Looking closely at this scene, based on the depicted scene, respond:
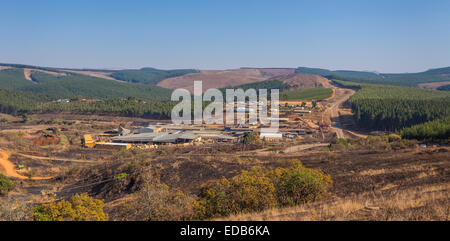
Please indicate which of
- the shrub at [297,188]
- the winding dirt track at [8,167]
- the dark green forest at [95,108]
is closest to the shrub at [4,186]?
the winding dirt track at [8,167]

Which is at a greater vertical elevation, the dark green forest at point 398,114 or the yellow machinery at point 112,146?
the dark green forest at point 398,114

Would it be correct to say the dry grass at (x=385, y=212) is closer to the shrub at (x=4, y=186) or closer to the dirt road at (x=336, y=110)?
the shrub at (x=4, y=186)

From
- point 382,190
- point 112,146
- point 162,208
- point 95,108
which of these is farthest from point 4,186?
point 95,108

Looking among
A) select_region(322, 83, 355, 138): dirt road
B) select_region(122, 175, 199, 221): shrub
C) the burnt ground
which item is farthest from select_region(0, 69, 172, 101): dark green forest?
select_region(122, 175, 199, 221): shrub

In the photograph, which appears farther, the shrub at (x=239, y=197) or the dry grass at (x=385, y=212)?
the shrub at (x=239, y=197)

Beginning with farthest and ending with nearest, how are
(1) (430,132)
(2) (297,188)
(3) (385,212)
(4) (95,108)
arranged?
(4) (95,108) → (1) (430,132) → (2) (297,188) → (3) (385,212)

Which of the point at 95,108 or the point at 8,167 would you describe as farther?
the point at 95,108

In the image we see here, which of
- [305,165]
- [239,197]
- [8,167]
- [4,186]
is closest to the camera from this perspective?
[239,197]

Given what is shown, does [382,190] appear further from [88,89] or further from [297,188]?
[88,89]

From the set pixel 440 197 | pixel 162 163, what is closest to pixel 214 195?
pixel 440 197

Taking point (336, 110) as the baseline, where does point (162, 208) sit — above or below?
above
